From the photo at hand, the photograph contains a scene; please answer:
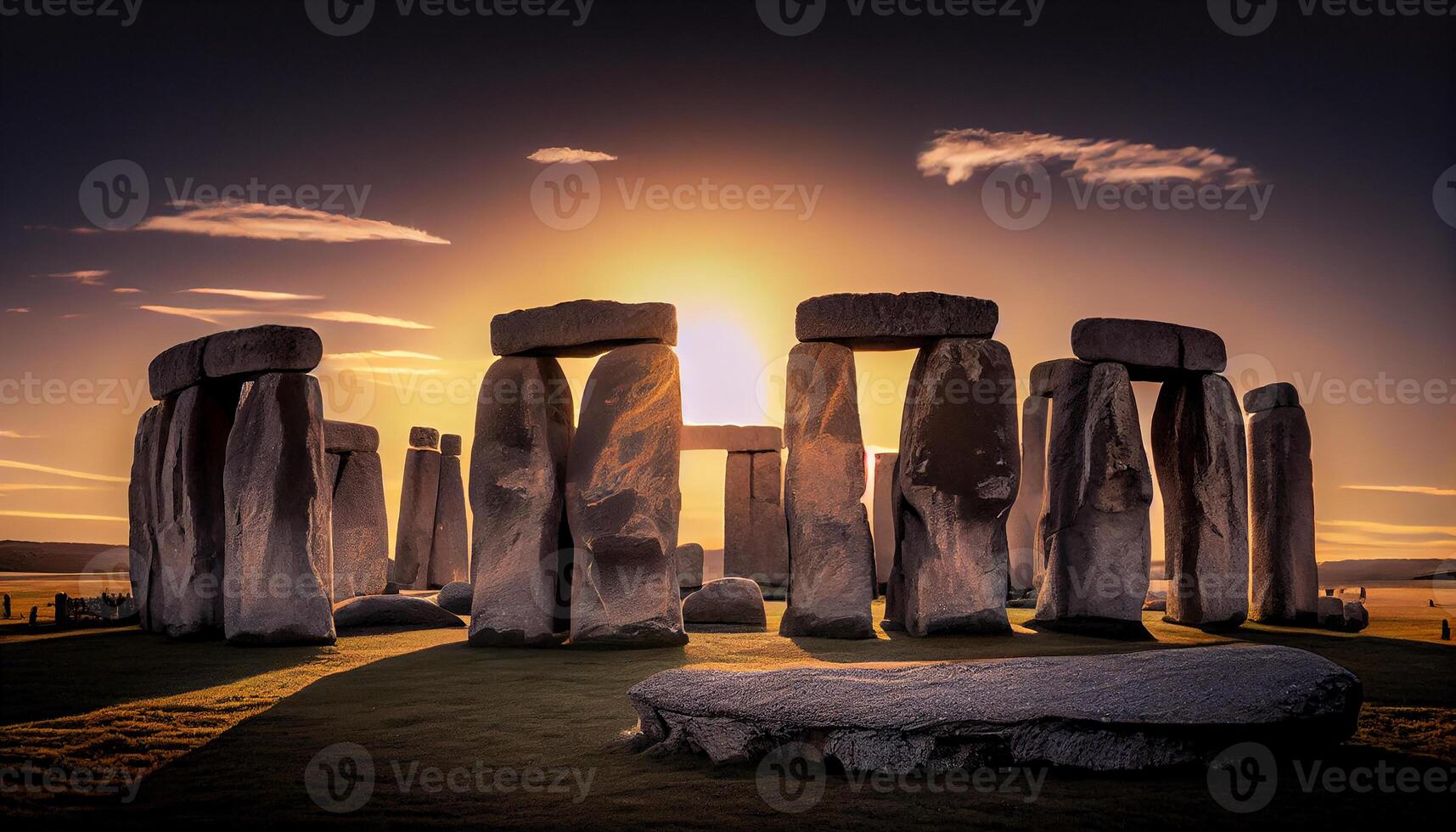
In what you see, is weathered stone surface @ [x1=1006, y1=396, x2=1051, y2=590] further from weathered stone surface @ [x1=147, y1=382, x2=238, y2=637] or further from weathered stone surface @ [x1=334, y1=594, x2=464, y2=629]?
weathered stone surface @ [x1=147, y1=382, x2=238, y2=637]

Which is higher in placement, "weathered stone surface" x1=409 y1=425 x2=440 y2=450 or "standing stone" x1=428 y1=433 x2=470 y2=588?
"weathered stone surface" x1=409 y1=425 x2=440 y2=450

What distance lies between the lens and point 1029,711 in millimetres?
4539

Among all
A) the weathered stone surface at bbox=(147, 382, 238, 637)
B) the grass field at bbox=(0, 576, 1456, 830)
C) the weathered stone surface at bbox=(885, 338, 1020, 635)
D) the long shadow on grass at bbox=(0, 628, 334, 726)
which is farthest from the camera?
the weathered stone surface at bbox=(147, 382, 238, 637)

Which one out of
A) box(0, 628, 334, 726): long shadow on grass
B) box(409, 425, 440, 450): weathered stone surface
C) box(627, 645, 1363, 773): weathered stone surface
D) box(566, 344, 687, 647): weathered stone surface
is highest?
box(409, 425, 440, 450): weathered stone surface

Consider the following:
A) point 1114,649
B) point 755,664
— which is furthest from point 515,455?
point 1114,649

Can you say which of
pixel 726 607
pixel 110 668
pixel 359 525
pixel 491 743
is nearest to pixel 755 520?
pixel 359 525

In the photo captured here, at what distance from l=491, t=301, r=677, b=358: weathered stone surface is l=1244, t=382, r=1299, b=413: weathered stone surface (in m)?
7.51

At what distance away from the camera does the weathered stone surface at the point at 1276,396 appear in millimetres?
Result: 12766

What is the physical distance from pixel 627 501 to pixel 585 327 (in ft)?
5.65

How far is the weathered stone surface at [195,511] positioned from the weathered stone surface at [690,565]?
865cm

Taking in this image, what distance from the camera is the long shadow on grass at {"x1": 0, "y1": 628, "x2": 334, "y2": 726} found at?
267 inches

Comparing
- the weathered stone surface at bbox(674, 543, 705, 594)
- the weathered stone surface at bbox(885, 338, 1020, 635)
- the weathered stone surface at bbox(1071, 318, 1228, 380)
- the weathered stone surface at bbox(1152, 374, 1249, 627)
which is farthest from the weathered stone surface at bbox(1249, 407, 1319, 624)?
the weathered stone surface at bbox(674, 543, 705, 594)

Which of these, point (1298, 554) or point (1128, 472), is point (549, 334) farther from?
point (1298, 554)

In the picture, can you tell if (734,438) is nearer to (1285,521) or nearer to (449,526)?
(449,526)
